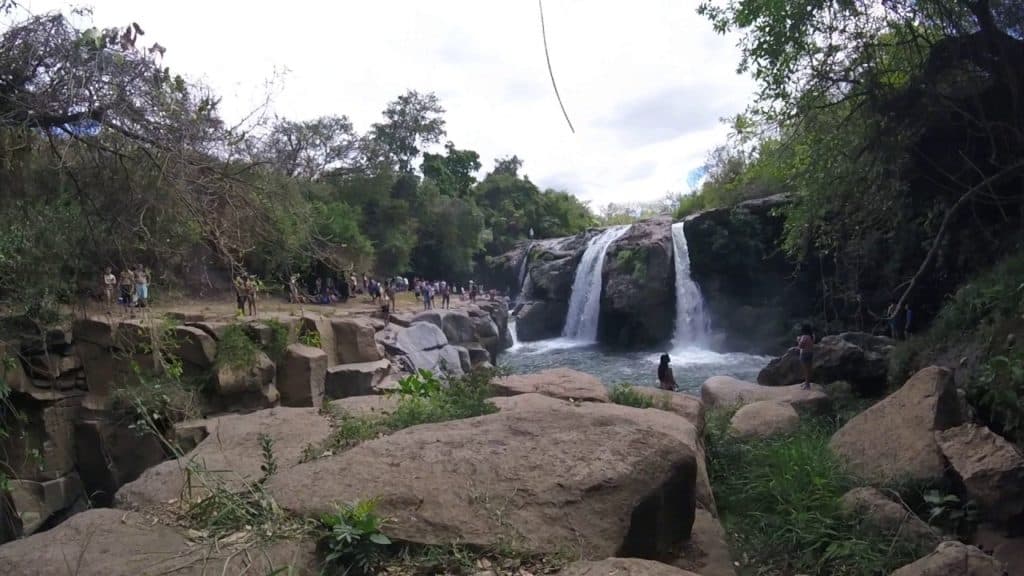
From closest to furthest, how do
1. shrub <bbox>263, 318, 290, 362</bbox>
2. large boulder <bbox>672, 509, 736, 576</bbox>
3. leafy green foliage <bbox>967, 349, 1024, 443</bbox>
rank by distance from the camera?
large boulder <bbox>672, 509, 736, 576</bbox> < leafy green foliage <bbox>967, 349, 1024, 443</bbox> < shrub <bbox>263, 318, 290, 362</bbox>

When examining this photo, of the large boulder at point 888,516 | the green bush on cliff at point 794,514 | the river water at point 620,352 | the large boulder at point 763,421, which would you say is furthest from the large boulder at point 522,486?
the river water at point 620,352

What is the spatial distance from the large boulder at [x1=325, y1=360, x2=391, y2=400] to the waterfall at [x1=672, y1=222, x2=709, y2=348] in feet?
42.7

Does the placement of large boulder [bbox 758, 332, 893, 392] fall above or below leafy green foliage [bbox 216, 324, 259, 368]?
below

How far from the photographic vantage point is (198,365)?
32.9 ft

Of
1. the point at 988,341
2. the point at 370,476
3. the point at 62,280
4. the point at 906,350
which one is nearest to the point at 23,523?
the point at 62,280

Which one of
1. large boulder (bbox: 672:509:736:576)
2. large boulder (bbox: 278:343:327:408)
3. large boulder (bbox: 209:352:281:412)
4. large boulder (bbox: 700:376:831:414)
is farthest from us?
large boulder (bbox: 278:343:327:408)

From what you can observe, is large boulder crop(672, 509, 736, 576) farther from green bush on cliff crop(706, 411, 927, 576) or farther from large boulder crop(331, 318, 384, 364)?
large boulder crop(331, 318, 384, 364)

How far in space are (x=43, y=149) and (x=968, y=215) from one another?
1050 cm

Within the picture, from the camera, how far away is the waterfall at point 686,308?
21719mm

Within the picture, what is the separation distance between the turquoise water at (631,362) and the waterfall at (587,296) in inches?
25.1

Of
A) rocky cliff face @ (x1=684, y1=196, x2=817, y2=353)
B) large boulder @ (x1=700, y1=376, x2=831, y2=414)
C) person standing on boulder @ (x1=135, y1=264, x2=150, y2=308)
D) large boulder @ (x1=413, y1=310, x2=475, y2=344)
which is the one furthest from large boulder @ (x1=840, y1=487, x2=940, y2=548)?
rocky cliff face @ (x1=684, y1=196, x2=817, y2=353)

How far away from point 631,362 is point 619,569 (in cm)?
1818

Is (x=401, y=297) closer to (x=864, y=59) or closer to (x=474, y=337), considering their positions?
(x=474, y=337)

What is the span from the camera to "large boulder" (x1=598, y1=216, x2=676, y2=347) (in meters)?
22.5
